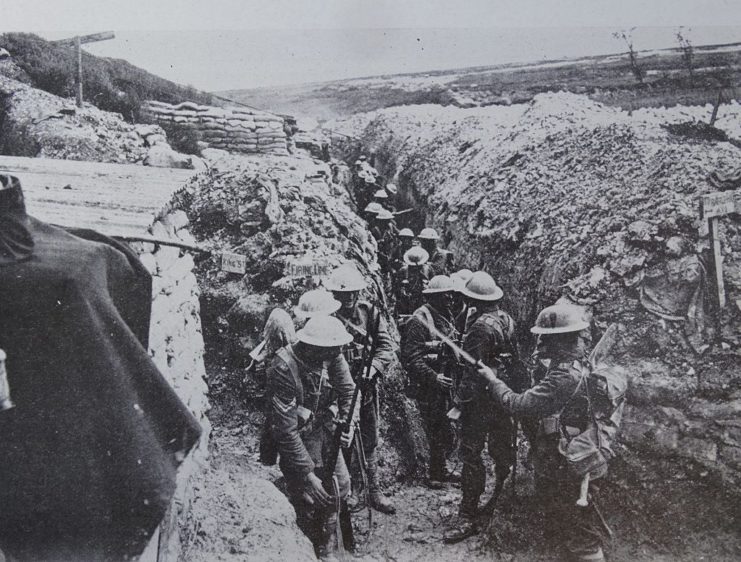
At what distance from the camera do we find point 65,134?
579 centimetres

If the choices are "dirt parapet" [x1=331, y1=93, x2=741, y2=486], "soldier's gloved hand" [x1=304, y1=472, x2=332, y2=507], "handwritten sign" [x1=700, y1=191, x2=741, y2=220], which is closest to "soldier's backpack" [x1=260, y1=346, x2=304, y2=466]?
"soldier's gloved hand" [x1=304, y1=472, x2=332, y2=507]

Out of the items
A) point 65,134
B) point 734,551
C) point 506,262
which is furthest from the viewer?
point 65,134

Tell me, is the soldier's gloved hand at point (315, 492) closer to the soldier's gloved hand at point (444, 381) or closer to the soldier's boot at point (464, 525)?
the soldier's boot at point (464, 525)

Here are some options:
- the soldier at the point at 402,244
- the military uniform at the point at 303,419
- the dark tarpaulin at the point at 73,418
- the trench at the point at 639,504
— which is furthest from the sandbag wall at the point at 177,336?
the soldier at the point at 402,244

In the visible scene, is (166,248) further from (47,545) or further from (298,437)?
(47,545)

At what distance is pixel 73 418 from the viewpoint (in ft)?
5.57

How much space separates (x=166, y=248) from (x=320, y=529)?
6.22 ft

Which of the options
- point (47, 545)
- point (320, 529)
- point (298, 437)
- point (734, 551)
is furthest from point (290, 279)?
point (734, 551)

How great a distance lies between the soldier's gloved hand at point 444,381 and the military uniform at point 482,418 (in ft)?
1.26

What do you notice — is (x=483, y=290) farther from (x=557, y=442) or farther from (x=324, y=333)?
(x=324, y=333)

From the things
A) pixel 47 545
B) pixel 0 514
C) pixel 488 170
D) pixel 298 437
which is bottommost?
pixel 298 437

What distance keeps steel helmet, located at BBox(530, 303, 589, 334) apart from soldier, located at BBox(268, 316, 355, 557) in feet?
3.71

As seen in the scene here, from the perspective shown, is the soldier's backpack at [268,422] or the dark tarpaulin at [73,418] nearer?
the dark tarpaulin at [73,418]

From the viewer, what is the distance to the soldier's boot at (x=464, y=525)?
3.66 meters
